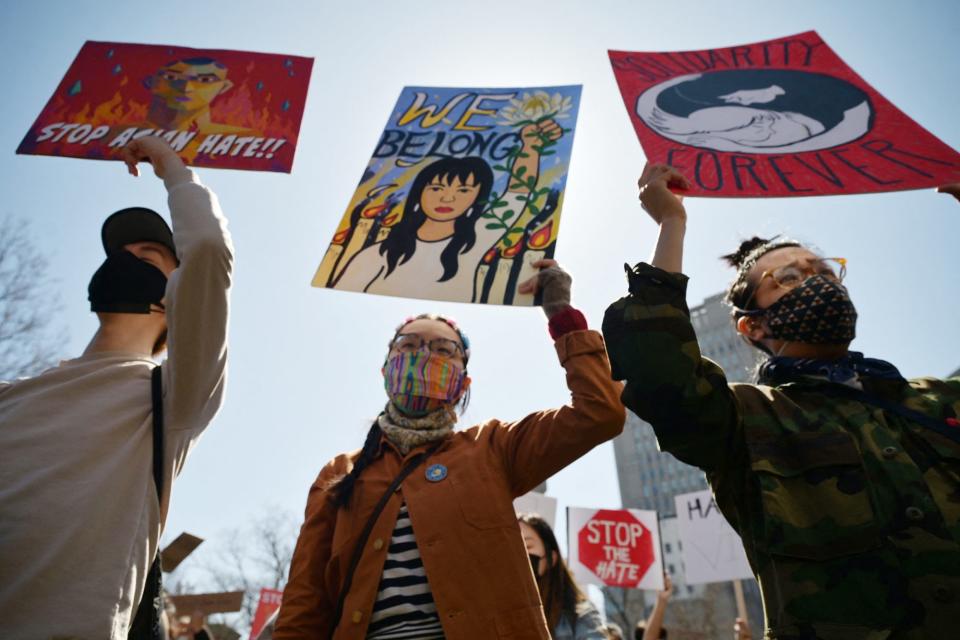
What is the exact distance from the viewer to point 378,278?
279cm

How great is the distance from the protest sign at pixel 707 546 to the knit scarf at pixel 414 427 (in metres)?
6.63

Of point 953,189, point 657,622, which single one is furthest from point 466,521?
point 657,622

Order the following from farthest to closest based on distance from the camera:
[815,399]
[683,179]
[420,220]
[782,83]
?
[782,83] → [420,220] → [683,179] → [815,399]

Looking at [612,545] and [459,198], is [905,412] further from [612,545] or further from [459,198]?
[612,545]

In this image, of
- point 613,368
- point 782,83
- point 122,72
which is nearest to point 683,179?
point 613,368

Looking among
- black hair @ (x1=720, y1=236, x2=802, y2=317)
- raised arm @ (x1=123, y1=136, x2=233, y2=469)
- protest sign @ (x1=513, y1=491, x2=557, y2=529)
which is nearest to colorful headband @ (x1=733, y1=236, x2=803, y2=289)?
black hair @ (x1=720, y1=236, x2=802, y2=317)

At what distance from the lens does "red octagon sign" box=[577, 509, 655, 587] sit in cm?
871

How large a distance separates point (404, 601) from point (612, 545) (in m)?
7.45

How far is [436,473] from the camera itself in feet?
7.54

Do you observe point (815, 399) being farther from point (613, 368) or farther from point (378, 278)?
point (378, 278)

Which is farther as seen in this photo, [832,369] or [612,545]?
[612,545]

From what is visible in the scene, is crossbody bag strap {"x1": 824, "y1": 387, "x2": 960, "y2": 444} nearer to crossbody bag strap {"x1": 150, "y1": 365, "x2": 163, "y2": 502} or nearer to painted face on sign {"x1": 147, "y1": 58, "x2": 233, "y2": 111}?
crossbody bag strap {"x1": 150, "y1": 365, "x2": 163, "y2": 502}

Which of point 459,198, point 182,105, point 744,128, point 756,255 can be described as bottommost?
point 756,255

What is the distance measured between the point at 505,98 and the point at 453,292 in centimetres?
144
